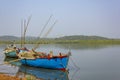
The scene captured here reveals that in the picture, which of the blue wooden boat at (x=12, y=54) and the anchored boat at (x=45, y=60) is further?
the blue wooden boat at (x=12, y=54)

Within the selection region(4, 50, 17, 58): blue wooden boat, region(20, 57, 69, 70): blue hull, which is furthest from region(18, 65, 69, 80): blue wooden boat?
region(4, 50, 17, 58): blue wooden boat

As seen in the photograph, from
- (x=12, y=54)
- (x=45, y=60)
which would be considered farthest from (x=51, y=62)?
(x=12, y=54)

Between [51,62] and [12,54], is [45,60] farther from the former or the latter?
[12,54]

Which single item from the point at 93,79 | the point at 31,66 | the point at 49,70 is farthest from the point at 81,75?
the point at 31,66

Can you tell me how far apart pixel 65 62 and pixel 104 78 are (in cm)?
494

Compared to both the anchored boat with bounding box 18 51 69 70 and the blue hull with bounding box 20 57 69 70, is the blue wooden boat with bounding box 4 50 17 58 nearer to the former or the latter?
the anchored boat with bounding box 18 51 69 70

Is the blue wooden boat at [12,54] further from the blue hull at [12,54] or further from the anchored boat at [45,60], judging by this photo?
the anchored boat at [45,60]

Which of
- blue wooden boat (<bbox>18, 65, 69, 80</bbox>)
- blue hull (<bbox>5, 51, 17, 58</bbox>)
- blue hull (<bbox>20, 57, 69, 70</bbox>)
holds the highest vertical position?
blue hull (<bbox>20, 57, 69, 70</bbox>)

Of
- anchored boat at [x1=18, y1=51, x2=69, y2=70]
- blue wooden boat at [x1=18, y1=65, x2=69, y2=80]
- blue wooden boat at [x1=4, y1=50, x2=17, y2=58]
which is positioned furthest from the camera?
blue wooden boat at [x1=4, y1=50, x2=17, y2=58]

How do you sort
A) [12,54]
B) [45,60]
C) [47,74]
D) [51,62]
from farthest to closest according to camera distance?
[12,54] → [45,60] → [51,62] → [47,74]

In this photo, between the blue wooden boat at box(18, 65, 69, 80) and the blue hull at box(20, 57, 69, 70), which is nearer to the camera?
the blue wooden boat at box(18, 65, 69, 80)

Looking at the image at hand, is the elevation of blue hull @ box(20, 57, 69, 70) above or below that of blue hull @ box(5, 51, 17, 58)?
above

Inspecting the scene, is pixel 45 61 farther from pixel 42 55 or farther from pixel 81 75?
pixel 81 75

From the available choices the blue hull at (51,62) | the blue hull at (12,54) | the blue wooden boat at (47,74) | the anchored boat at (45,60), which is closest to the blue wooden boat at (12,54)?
the blue hull at (12,54)
